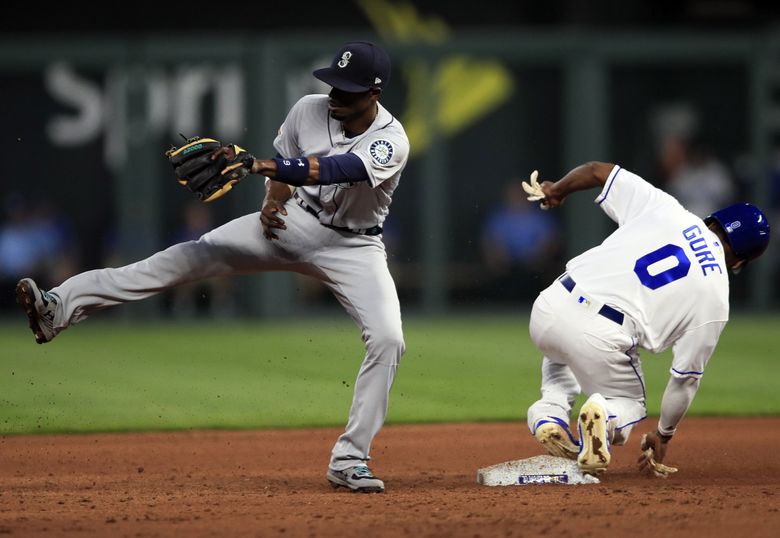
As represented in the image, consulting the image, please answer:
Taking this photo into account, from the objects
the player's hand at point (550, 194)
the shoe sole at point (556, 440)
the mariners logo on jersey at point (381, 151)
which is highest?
the mariners logo on jersey at point (381, 151)

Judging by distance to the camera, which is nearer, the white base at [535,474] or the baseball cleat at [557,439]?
the baseball cleat at [557,439]

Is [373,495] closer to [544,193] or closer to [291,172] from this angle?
[291,172]

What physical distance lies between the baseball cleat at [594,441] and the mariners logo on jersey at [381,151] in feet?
4.44

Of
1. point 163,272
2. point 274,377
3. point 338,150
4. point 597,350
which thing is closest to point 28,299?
point 163,272

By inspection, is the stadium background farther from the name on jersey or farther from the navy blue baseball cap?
the navy blue baseball cap

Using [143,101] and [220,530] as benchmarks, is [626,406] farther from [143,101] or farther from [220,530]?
[143,101]

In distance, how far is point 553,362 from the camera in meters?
6.30

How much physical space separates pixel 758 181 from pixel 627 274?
33.1 ft

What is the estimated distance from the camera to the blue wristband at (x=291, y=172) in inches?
217

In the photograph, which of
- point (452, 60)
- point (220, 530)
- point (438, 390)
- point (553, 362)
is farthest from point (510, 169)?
point (220, 530)

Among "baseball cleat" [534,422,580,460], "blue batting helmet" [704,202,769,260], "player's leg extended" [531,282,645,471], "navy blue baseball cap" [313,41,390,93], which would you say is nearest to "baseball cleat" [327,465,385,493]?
"baseball cleat" [534,422,580,460]

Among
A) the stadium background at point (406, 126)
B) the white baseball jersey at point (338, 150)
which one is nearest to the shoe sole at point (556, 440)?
the white baseball jersey at point (338, 150)

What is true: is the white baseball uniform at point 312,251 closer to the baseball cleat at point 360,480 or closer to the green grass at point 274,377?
the baseball cleat at point 360,480

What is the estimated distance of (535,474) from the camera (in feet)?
19.8
